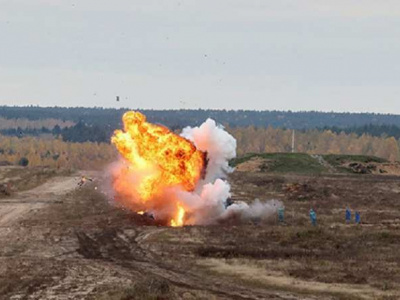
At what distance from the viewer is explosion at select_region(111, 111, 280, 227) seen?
6819cm

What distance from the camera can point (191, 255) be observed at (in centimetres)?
5356

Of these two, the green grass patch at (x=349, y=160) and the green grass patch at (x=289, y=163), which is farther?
the green grass patch at (x=349, y=160)

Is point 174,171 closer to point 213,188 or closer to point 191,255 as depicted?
point 213,188

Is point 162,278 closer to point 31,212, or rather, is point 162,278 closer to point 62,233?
point 62,233

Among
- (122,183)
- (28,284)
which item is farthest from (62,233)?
(28,284)

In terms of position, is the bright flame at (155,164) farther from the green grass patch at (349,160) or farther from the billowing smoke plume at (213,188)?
the green grass patch at (349,160)

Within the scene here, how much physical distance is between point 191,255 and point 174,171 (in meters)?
15.7

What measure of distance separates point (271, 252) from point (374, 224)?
63.1 feet

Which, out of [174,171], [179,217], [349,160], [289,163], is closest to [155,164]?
[174,171]

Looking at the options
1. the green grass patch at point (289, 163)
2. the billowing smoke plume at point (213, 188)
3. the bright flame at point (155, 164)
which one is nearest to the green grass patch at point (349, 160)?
the green grass patch at point (289, 163)

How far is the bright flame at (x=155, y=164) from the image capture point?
223ft

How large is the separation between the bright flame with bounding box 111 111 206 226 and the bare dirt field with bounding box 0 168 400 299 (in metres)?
2.62

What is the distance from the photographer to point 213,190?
68938mm

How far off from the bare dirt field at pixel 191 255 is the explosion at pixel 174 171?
2449mm
